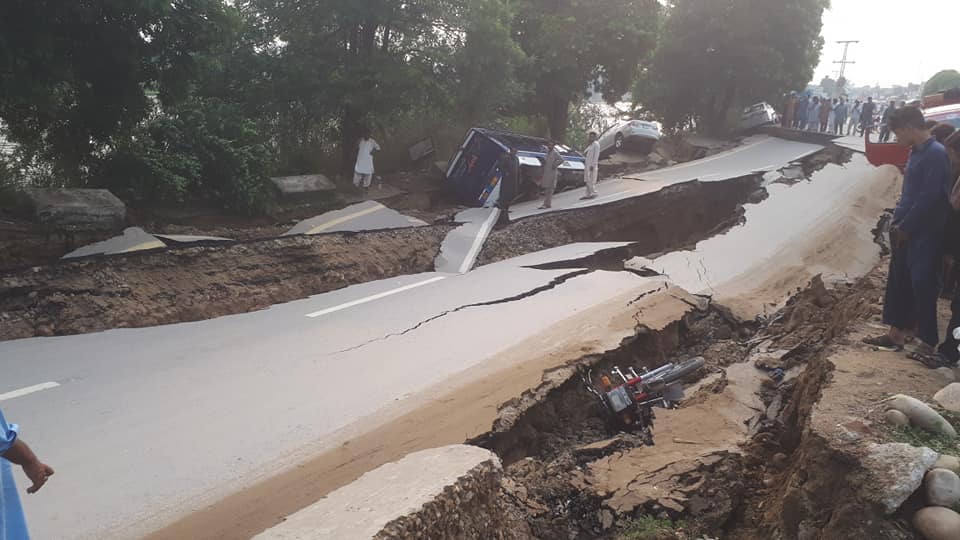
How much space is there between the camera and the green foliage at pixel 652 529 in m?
4.24

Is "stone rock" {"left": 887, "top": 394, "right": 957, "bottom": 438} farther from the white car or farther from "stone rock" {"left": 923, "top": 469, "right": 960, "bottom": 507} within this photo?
the white car

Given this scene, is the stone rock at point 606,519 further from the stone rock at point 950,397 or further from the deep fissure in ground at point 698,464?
the stone rock at point 950,397

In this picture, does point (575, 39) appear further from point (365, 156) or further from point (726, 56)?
point (365, 156)

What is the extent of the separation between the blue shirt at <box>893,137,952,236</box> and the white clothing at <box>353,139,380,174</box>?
448 inches

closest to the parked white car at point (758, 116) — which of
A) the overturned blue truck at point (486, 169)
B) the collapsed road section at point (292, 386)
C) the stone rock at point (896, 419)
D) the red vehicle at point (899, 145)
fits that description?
the overturned blue truck at point (486, 169)

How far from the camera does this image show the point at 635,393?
21.1 ft

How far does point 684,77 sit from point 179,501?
26378 millimetres

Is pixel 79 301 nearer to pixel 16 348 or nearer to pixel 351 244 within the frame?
pixel 16 348

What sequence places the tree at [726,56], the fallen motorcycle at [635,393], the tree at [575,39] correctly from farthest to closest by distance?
the tree at [726,56] → the tree at [575,39] → the fallen motorcycle at [635,393]

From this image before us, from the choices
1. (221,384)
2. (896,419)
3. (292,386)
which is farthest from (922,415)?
(221,384)

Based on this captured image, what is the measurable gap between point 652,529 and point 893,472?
144cm

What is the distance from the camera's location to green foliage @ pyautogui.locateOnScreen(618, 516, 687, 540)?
13.9 ft

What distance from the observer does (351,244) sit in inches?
427

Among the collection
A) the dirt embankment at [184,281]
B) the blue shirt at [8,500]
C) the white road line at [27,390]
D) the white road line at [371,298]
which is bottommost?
the white road line at [371,298]
